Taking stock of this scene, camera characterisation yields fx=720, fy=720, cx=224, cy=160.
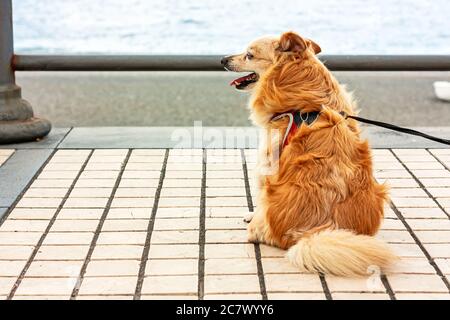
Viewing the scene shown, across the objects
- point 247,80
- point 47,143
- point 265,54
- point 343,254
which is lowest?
point 47,143

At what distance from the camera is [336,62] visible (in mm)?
6047

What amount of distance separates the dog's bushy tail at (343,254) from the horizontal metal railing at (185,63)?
2.82 meters

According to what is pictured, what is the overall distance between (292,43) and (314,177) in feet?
2.34

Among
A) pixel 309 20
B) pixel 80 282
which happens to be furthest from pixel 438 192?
pixel 309 20

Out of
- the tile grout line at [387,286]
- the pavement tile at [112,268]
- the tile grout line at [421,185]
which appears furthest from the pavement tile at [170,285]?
the tile grout line at [421,185]

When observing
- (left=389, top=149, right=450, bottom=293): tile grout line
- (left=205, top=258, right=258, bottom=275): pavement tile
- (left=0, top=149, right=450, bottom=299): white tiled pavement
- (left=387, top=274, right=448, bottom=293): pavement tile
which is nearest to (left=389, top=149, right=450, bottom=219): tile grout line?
(left=0, top=149, right=450, bottom=299): white tiled pavement

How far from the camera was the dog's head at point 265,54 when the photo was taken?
A: 3.77 m

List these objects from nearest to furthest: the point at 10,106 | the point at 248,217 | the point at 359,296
→ the point at 359,296
the point at 248,217
the point at 10,106

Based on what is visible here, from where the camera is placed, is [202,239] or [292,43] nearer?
[292,43]

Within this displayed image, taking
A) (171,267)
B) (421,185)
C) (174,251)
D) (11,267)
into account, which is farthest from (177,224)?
(421,185)

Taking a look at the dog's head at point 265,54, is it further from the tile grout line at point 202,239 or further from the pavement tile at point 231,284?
the pavement tile at point 231,284

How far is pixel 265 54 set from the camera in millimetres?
3945

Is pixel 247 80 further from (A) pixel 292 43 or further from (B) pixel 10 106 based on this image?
(B) pixel 10 106
